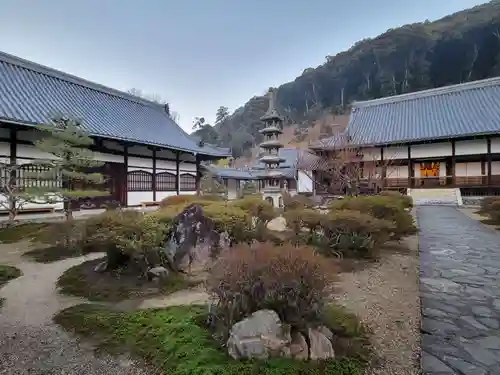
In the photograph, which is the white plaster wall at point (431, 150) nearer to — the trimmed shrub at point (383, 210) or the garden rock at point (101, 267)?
the trimmed shrub at point (383, 210)

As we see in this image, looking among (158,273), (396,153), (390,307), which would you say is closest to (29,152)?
(158,273)

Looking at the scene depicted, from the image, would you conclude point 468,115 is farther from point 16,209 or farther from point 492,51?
point 492,51

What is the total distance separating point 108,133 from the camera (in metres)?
14.3

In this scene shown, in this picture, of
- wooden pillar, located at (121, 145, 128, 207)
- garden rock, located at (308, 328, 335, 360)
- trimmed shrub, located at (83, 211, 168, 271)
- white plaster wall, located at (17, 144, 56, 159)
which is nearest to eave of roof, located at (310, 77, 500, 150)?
wooden pillar, located at (121, 145, 128, 207)

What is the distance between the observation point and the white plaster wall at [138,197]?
16531 millimetres

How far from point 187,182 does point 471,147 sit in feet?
61.7

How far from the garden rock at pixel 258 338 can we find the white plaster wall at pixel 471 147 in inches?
925

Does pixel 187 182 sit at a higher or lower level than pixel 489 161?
lower

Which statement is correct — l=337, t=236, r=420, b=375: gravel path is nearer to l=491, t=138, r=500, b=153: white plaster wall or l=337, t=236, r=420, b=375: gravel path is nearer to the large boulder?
the large boulder

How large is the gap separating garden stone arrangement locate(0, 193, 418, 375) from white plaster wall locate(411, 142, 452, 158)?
19.8m

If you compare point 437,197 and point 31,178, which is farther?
point 437,197

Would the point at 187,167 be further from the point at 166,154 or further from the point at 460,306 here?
the point at 460,306

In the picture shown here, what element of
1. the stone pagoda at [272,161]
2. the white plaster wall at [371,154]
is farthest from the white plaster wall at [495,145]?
the stone pagoda at [272,161]

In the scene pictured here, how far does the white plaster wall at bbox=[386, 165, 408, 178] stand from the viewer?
23828 mm
